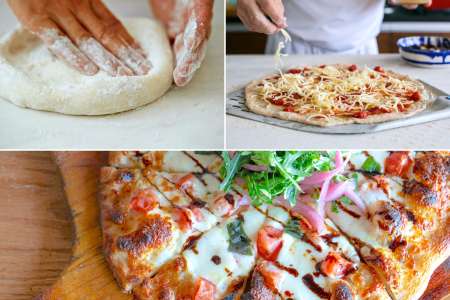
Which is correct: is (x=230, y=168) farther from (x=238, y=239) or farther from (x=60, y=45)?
(x=60, y=45)

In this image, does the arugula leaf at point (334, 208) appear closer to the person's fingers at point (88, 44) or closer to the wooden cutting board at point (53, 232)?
the wooden cutting board at point (53, 232)

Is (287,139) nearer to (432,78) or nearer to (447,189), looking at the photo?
(447,189)

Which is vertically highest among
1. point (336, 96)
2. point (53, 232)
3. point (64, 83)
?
point (64, 83)

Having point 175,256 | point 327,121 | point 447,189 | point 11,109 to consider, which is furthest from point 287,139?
point 11,109

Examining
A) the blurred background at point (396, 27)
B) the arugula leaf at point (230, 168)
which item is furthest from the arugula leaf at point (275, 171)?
the blurred background at point (396, 27)

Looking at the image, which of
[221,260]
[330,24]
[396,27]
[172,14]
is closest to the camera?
[221,260]

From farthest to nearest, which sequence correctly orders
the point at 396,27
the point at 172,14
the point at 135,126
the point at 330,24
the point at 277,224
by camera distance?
the point at 396,27 → the point at 330,24 → the point at 172,14 → the point at 277,224 → the point at 135,126

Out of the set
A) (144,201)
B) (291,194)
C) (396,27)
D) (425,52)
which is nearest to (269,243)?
(291,194)
